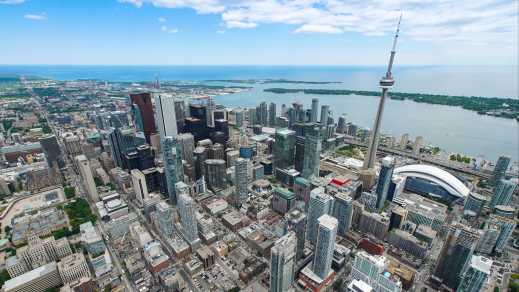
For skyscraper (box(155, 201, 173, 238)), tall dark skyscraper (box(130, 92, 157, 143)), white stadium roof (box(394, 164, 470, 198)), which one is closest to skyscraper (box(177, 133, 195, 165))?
tall dark skyscraper (box(130, 92, 157, 143))

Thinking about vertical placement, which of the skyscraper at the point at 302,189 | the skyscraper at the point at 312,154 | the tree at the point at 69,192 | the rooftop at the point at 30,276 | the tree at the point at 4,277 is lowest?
the tree at the point at 4,277

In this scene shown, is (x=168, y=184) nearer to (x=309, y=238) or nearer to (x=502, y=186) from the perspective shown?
(x=309, y=238)

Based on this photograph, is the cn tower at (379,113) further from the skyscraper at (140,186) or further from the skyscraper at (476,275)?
the skyscraper at (140,186)

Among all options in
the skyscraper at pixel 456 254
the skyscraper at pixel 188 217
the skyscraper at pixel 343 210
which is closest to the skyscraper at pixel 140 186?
the skyscraper at pixel 188 217

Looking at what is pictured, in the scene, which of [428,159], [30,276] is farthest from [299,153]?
[30,276]

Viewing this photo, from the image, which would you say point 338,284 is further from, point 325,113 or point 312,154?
point 325,113

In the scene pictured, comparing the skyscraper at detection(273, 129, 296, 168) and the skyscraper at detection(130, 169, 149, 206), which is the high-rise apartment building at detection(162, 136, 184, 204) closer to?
the skyscraper at detection(130, 169, 149, 206)
